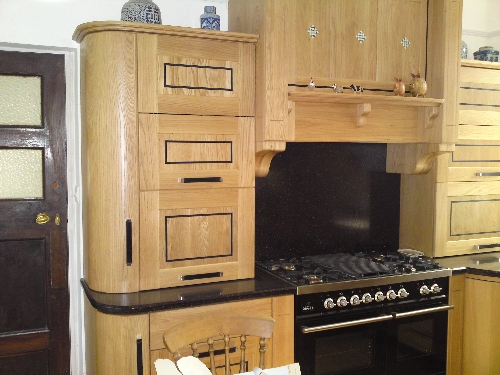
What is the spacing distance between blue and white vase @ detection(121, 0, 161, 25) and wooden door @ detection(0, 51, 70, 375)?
1.66ft

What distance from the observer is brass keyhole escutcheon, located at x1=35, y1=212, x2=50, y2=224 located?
2.65 meters

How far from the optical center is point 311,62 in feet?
8.70

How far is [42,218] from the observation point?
2.66 meters

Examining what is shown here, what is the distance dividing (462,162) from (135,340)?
2235 millimetres

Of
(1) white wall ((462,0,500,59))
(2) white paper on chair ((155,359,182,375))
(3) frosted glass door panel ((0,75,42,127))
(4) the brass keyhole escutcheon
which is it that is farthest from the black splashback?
(2) white paper on chair ((155,359,182,375))

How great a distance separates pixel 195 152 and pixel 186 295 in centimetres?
68

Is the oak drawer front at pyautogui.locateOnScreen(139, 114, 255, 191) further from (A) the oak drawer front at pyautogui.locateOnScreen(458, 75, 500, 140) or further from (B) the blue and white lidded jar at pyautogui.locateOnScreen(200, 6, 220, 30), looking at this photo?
(A) the oak drawer front at pyautogui.locateOnScreen(458, 75, 500, 140)

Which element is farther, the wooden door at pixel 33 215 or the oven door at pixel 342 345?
the wooden door at pixel 33 215

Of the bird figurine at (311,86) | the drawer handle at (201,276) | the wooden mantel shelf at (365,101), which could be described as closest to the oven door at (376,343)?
the drawer handle at (201,276)

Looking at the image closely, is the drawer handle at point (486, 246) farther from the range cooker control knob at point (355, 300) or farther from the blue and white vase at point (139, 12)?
the blue and white vase at point (139, 12)

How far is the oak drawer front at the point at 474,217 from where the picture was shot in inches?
124

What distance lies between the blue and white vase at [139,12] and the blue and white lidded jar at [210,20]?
297 millimetres

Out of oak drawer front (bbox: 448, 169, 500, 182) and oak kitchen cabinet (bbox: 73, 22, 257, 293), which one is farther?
oak drawer front (bbox: 448, 169, 500, 182)

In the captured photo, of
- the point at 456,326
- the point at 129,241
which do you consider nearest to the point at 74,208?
the point at 129,241
